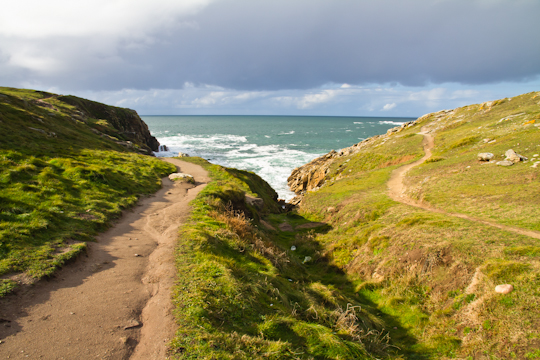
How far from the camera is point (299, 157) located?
84750 millimetres

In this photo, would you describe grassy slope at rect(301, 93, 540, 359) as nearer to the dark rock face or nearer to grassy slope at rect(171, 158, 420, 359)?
grassy slope at rect(171, 158, 420, 359)

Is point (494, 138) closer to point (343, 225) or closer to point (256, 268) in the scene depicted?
point (343, 225)

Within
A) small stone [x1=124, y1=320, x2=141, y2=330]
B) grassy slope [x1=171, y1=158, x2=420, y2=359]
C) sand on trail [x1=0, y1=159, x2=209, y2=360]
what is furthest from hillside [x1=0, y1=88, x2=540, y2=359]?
small stone [x1=124, y1=320, x2=141, y2=330]

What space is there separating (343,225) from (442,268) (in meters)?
9.52

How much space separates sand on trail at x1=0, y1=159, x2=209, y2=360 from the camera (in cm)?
564

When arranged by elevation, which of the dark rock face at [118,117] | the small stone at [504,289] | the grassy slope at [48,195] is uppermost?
the dark rock face at [118,117]

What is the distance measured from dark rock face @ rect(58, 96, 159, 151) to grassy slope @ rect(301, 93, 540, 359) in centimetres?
5064

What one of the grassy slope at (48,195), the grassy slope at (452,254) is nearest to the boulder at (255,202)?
the grassy slope at (452,254)

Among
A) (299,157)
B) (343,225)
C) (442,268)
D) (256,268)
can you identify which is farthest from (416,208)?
(299,157)

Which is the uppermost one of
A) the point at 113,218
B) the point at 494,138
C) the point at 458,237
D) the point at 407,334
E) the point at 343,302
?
the point at 494,138

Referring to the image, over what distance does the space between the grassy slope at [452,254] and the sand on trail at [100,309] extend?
909 cm

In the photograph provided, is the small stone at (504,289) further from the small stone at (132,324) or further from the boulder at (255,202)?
the boulder at (255,202)

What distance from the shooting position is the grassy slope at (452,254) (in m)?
8.36

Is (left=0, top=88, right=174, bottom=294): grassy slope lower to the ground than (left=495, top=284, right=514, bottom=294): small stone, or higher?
higher
